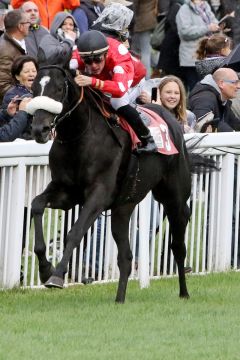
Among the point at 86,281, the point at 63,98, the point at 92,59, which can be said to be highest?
the point at 92,59

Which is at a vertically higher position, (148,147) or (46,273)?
(148,147)

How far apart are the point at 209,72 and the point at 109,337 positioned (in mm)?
6377

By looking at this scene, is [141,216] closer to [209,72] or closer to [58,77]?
[58,77]

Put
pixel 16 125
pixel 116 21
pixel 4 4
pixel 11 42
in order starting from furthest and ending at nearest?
pixel 4 4 < pixel 11 42 < pixel 16 125 < pixel 116 21

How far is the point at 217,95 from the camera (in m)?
12.8

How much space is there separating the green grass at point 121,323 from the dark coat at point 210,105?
229cm

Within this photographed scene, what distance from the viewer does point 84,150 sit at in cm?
936

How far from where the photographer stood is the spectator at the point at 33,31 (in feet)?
47.0

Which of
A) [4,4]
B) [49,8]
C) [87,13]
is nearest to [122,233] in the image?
[49,8]

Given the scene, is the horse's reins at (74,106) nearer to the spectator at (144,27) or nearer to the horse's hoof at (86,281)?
the horse's hoof at (86,281)

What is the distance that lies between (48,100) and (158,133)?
133 centimetres

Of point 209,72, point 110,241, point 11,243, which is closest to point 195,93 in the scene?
point 209,72

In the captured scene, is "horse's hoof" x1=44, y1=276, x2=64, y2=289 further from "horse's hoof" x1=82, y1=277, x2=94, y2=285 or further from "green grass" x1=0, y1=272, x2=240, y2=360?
"horse's hoof" x1=82, y1=277, x2=94, y2=285

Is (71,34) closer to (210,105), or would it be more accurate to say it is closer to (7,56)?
(7,56)
